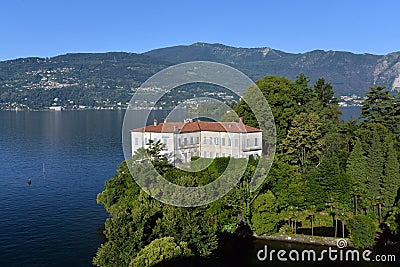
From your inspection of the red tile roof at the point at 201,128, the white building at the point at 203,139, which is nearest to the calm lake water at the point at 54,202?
the white building at the point at 203,139

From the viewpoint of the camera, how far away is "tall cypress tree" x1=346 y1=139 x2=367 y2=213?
25.5 metres

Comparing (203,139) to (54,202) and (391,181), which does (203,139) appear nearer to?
(391,181)

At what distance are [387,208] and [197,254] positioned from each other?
42.2 feet

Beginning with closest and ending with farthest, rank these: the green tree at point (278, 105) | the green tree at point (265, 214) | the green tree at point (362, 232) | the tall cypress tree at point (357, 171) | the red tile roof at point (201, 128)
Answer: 1. the green tree at point (362, 232)
2. the green tree at point (265, 214)
3. the tall cypress tree at point (357, 171)
4. the red tile roof at point (201, 128)
5. the green tree at point (278, 105)

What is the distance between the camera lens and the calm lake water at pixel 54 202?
72.8ft

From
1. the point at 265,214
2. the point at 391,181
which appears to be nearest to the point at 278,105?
the point at 391,181

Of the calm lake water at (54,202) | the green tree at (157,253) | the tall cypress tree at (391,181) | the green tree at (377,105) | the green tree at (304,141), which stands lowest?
the calm lake water at (54,202)

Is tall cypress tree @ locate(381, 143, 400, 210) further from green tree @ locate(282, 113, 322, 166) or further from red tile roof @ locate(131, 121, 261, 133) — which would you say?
red tile roof @ locate(131, 121, 261, 133)

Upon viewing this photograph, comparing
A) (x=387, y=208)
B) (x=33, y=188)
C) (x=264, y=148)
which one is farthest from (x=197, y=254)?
(x=33, y=188)

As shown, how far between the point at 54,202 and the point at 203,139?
1354 cm

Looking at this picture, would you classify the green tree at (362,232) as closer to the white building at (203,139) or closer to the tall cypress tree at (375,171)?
the tall cypress tree at (375,171)

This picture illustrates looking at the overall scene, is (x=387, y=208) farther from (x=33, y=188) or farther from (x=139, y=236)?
(x=33, y=188)

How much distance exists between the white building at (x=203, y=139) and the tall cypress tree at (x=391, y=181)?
29.2 feet

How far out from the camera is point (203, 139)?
30.4 metres
